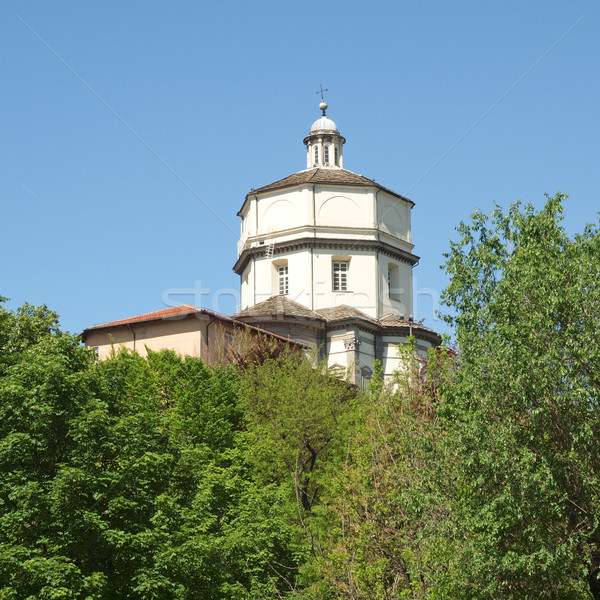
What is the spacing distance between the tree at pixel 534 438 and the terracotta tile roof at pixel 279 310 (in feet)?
107

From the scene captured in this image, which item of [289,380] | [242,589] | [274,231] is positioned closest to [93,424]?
[242,589]

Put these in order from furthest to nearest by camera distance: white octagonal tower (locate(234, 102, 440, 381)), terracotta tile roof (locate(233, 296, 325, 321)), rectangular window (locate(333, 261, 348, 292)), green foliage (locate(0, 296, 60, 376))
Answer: rectangular window (locate(333, 261, 348, 292))
white octagonal tower (locate(234, 102, 440, 381))
terracotta tile roof (locate(233, 296, 325, 321))
green foliage (locate(0, 296, 60, 376))

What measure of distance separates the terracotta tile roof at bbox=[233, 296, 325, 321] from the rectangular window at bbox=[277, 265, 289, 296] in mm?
1343

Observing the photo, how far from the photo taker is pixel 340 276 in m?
59.0

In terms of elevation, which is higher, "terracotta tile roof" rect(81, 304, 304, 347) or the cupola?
the cupola

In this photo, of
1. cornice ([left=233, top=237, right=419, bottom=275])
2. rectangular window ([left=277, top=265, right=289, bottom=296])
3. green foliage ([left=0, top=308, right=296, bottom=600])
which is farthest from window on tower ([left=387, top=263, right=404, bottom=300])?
green foliage ([left=0, top=308, right=296, bottom=600])

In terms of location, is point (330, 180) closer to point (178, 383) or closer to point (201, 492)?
point (178, 383)

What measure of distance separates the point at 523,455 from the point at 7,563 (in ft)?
34.0

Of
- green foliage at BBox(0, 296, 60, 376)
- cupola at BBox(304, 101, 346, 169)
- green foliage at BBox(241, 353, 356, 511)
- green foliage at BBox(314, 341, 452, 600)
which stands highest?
cupola at BBox(304, 101, 346, 169)

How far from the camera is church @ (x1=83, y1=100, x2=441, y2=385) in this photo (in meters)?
55.8

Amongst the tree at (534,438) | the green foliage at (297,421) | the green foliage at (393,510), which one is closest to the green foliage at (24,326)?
the green foliage at (297,421)

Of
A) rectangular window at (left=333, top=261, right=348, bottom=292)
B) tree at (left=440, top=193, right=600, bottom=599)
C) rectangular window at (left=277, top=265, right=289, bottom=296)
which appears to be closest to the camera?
tree at (left=440, top=193, right=600, bottom=599)

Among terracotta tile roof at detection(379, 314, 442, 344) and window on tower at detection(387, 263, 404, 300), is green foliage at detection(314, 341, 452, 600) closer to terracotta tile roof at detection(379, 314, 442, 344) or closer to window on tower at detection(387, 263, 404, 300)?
terracotta tile roof at detection(379, 314, 442, 344)

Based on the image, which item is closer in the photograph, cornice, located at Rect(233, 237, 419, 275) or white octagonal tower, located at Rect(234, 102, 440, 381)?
white octagonal tower, located at Rect(234, 102, 440, 381)
